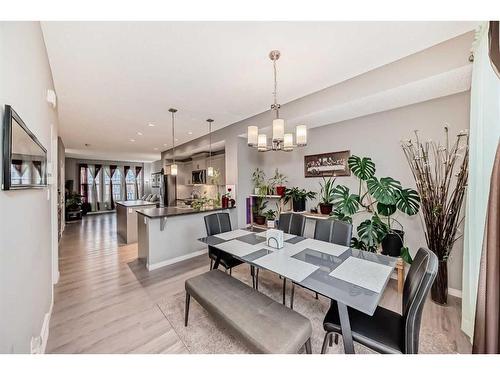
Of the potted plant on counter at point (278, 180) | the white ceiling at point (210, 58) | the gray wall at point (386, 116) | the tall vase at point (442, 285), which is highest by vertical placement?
the white ceiling at point (210, 58)

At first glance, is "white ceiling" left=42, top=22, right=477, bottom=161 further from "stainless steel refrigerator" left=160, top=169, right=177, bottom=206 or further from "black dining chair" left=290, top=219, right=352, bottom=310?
"stainless steel refrigerator" left=160, top=169, right=177, bottom=206

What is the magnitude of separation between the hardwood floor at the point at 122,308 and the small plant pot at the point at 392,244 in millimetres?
542

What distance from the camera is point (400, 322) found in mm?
1404

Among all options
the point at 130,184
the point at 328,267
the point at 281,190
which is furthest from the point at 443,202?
the point at 130,184

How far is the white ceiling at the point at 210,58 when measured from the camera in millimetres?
1682

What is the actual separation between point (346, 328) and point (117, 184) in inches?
473

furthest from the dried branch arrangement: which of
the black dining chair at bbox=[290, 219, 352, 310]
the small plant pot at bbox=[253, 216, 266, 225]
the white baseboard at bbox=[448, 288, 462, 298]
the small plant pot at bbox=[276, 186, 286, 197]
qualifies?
the small plant pot at bbox=[253, 216, 266, 225]

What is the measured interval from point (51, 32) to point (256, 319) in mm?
2877

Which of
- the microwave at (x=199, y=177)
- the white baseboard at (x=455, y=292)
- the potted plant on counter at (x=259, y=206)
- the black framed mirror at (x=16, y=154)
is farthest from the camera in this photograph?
the microwave at (x=199, y=177)

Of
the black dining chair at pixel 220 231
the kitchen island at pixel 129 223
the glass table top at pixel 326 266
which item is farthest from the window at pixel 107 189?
the glass table top at pixel 326 266

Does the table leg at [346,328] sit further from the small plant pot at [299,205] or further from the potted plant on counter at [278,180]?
the potted plant on counter at [278,180]

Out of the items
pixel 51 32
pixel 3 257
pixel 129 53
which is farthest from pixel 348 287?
pixel 51 32

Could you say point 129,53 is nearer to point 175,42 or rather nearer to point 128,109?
point 175,42

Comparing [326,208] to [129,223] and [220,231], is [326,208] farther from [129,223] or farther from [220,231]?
[129,223]
